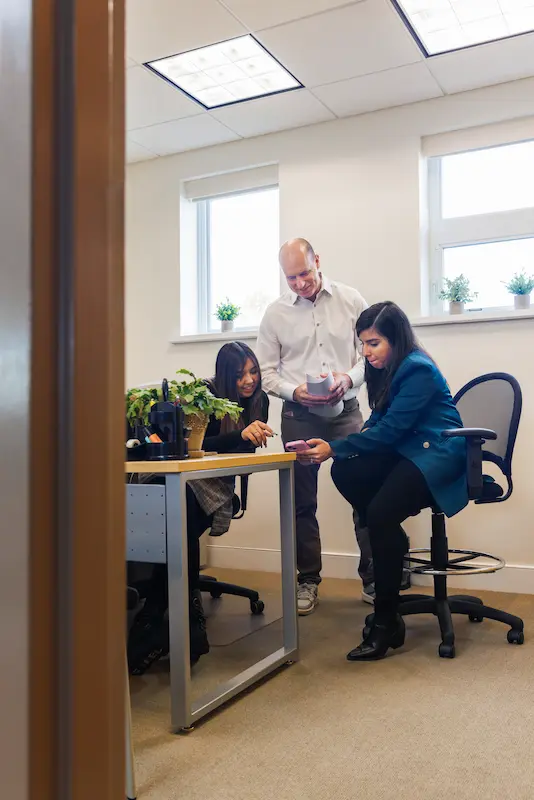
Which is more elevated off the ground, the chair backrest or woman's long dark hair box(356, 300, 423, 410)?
woman's long dark hair box(356, 300, 423, 410)

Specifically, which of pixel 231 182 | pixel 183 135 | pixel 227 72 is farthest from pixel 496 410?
pixel 183 135

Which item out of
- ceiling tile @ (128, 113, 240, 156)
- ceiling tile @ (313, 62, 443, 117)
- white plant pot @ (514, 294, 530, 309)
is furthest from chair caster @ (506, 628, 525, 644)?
ceiling tile @ (128, 113, 240, 156)

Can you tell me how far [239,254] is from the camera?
4191 millimetres

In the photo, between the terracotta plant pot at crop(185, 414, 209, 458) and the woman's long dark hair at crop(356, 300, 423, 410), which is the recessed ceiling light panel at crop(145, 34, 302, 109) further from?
the terracotta plant pot at crop(185, 414, 209, 458)

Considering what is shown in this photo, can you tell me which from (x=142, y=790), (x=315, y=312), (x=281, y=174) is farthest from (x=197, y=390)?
(x=281, y=174)

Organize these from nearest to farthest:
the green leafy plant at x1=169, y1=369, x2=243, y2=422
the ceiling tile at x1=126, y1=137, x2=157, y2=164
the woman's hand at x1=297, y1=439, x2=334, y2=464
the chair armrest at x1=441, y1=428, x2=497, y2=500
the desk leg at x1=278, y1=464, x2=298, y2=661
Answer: the green leafy plant at x1=169, y1=369, x2=243, y2=422, the desk leg at x1=278, y1=464, x2=298, y2=661, the chair armrest at x1=441, y1=428, x2=497, y2=500, the woman's hand at x1=297, y1=439, x2=334, y2=464, the ceiling tile at x1=126, y1=137, x2=157, y2=164

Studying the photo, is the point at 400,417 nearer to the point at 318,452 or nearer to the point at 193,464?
the point at 318,452

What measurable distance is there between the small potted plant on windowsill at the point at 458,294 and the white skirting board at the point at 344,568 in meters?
1.23

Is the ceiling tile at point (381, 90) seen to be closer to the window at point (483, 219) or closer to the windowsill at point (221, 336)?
the window at point (483, 219)

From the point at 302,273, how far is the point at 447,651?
167 centimetres

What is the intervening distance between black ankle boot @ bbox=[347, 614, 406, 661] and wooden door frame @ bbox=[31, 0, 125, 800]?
6.07 ft

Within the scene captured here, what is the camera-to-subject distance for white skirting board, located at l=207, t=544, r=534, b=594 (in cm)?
322

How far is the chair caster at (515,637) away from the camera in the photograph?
239 centimetres

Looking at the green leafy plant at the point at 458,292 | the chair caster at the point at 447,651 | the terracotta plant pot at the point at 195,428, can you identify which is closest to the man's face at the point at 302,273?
the green leafy plant at the point at 458,292
